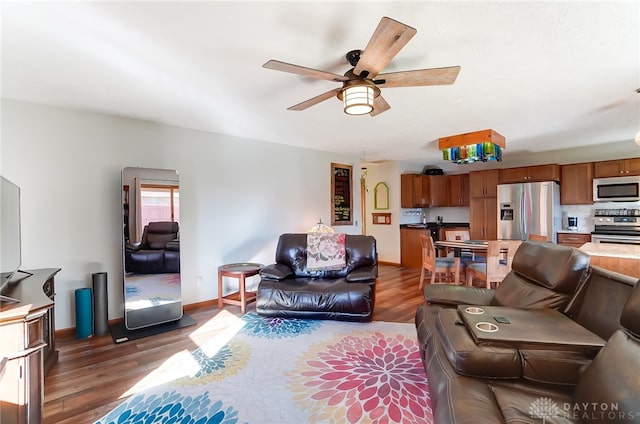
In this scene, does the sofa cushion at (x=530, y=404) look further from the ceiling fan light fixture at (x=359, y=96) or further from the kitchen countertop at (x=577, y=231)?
the kitchen countertop at (x=577, y=231)

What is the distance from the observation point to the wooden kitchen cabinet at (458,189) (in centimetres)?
692

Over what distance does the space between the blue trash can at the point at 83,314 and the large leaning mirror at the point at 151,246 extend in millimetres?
320

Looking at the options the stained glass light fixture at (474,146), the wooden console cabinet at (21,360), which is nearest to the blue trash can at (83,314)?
the wooden console cabinet at (21,360)

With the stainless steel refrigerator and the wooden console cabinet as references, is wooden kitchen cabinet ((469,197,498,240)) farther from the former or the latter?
the wooden console cabinet

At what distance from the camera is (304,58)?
85.5 inches

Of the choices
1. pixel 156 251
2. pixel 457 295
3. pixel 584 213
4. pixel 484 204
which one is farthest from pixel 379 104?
pixel 584 213

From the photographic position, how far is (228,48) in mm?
2025

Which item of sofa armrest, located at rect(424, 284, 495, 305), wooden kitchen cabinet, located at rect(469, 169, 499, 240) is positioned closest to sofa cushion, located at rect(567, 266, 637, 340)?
sofa armrest, located at rect(424, 284, 495, 305)

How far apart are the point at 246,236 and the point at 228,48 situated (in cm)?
297

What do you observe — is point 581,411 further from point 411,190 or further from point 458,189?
point 458,189

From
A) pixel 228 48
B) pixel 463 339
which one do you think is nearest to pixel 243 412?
pixel 463 339

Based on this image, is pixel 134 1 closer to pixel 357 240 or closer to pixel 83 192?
pixel 83 192

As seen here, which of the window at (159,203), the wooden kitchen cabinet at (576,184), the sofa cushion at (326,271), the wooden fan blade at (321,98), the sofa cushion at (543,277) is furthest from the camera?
the wooden kitchen cabinet at (576,184)

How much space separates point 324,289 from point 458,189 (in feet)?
16.5
